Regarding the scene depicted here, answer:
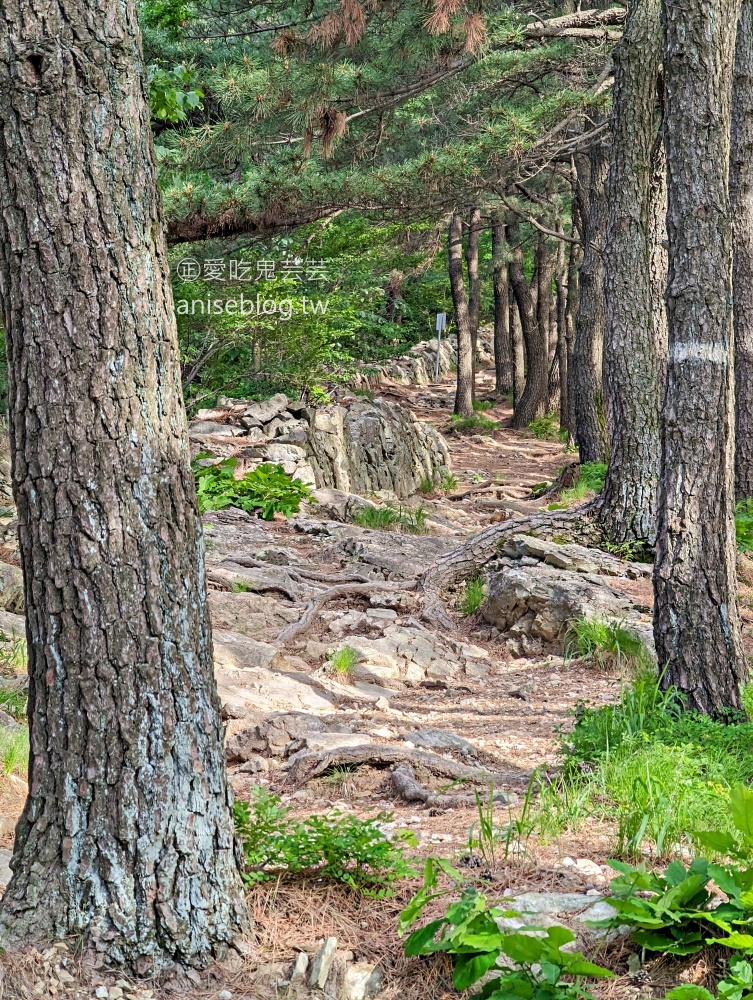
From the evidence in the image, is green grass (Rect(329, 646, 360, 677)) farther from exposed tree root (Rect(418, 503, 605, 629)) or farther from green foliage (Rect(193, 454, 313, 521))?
green foliage (Rect(193, 454, 313, 521))

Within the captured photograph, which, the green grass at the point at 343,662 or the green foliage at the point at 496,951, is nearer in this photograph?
the green foliage at the point at 496,951

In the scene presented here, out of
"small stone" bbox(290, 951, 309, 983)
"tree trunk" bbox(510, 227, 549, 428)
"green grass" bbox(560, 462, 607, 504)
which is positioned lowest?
"small stone" bbox(290, 951, 309, 983)

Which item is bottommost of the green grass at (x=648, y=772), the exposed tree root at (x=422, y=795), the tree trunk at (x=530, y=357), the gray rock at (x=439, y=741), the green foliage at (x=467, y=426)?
the gray rock at (x=439, y=741)

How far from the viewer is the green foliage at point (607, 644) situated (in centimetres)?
629

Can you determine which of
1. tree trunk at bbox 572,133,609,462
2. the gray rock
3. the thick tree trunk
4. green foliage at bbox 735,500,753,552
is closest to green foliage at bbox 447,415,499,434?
tree trunk at bbox 572,133,609,462

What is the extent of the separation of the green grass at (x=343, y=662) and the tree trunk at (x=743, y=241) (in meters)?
5.65

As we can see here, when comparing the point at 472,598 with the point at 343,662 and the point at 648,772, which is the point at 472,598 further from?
the point at 648,772

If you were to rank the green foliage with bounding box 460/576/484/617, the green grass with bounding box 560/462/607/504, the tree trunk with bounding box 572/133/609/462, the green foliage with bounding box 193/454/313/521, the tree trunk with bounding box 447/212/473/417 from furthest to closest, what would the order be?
the tree trunk with bounding box 447/212/473/417 → the tree trunk with bounding box 572/133/609/462 → the green grass with bounding box 560/462/607/504 → the green foliage with bounding box 193/454/313/521 → the green foliage with bounding box 460/576/484/617

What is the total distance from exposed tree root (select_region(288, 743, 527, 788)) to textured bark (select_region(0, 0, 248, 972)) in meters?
1.67

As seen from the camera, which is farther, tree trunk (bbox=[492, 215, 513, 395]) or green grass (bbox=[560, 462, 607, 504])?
tree trunk (bbox=[492, 215, 513, 395])

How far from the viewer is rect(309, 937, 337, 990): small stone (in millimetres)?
2609

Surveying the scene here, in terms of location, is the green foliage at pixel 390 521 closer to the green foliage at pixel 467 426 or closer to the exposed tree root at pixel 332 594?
the exposed tree root at pixel 332 594

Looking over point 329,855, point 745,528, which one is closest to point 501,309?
point 745,528

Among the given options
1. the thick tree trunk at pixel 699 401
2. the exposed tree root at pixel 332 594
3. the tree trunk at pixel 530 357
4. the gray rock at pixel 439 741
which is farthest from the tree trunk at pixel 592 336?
the gray rock at pixel 439 741
